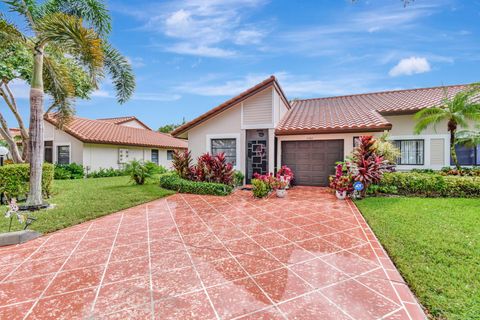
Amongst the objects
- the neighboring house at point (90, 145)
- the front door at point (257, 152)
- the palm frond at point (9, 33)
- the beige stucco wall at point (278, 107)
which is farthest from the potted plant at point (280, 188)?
the neighboring house at point (90, 145)

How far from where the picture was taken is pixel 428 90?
49.4 feet

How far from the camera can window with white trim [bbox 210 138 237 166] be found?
1177 centimetres

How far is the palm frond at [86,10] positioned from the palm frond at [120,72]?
1007 mm

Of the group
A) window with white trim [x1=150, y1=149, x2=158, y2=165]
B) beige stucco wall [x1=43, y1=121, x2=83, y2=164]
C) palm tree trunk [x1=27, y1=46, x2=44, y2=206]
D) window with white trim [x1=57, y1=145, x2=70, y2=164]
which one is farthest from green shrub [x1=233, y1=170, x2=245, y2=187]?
window with white trim [x1=57, y1=145, x2=70, y2=164]

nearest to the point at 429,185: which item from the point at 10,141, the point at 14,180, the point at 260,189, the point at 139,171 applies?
the point at 260,189

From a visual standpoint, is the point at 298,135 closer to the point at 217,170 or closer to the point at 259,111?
the point at 259,111

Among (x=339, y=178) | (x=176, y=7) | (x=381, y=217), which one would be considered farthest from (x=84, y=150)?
(x=381, y=217)

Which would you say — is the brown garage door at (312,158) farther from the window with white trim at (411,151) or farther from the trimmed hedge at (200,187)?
the window with white trim at (411,151)

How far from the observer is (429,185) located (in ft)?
26.9

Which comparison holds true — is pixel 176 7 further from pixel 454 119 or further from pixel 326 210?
pixel 454 119

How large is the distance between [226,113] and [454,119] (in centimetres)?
1054

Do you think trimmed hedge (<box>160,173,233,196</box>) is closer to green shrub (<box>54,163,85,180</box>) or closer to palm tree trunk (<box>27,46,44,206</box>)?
palm tree trunk (<box>27,46,44,206</box>)

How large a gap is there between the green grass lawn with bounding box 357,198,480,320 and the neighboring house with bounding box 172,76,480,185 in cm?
414

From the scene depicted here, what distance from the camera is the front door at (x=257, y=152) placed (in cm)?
1120
